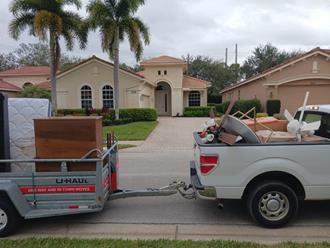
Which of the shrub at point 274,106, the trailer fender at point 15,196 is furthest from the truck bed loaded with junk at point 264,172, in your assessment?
the shrub at point 274,106

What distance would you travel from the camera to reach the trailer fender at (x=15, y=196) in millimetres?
4070

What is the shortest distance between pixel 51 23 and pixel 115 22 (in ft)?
13.5

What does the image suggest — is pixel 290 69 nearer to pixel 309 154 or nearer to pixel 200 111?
pixel 200 111

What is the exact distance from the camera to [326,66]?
2377cm

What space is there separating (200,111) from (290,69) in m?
9.81

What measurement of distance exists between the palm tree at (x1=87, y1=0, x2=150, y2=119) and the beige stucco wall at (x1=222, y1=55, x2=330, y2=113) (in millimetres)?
8532

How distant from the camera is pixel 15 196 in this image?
4094mm

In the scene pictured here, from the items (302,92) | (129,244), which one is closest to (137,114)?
(302,92)

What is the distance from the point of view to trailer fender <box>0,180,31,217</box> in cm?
407

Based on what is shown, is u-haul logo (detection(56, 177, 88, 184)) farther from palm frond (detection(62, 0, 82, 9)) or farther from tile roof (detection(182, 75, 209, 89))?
tile roof (detection(182, 75, 209, 89))

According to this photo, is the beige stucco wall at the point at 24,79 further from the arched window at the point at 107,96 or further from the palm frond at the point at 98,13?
the palm frond at the point at 98,13

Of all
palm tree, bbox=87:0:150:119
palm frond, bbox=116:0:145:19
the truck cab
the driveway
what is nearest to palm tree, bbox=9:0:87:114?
palm tree, bbox=87:0:150:119

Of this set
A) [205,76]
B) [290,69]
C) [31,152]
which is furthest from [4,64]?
[31,152]

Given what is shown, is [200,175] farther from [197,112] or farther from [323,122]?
[197,112]
